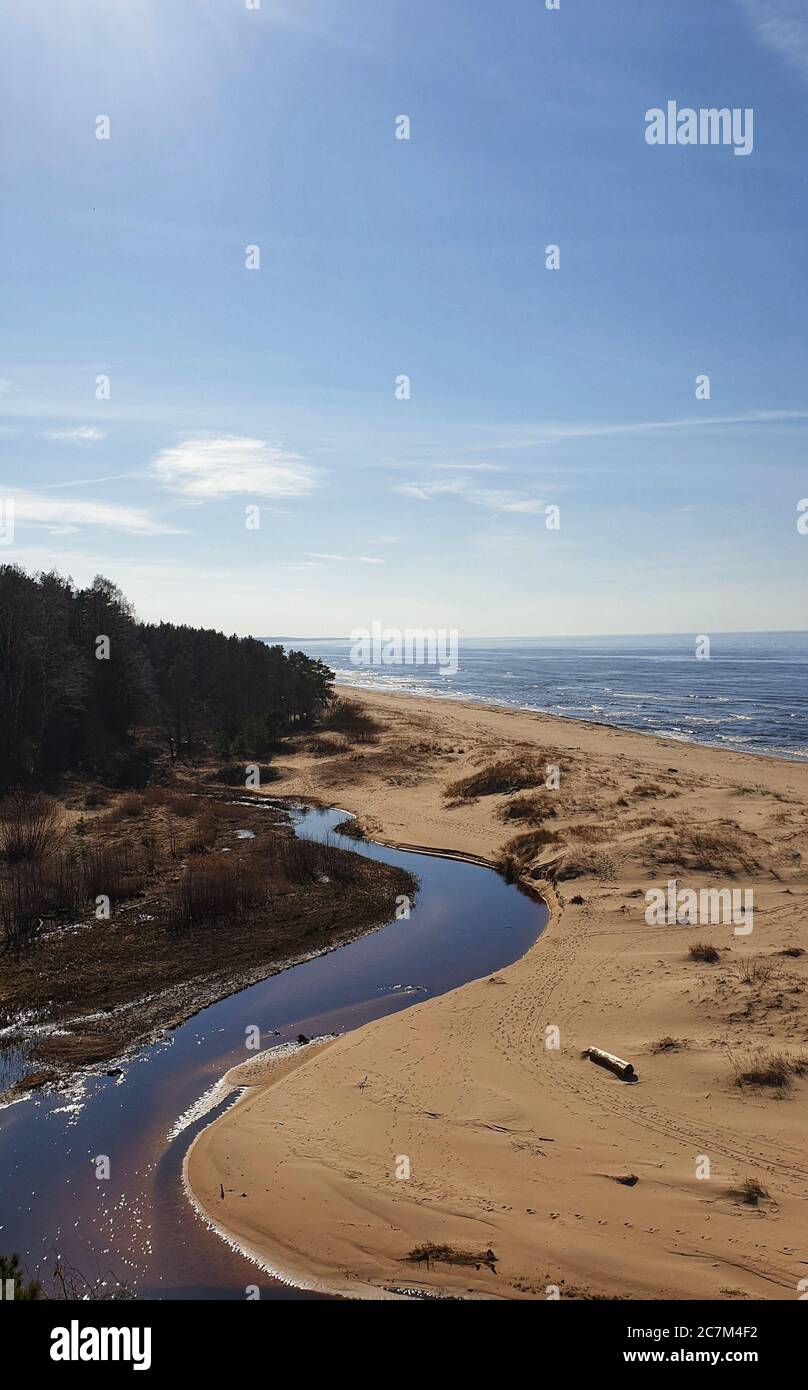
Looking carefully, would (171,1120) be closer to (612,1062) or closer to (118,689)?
(612,1062)

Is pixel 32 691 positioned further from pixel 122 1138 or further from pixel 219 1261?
pixel 219 1261

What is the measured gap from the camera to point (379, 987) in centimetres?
1869

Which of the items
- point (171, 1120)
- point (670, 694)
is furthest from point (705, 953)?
point (670, 694)

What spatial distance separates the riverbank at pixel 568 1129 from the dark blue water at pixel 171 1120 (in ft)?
2.12

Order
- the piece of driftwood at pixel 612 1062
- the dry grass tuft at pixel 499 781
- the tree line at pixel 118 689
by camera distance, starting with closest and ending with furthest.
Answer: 1. the piece of driftwood at pixel 612 1062
2. the dry grass tuft at pixel 499 781
3. the tree line at pixel 118 689

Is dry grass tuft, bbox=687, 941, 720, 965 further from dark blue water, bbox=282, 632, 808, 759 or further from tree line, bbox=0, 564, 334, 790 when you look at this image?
dark blue water, bbox=282, 632, 808, 759

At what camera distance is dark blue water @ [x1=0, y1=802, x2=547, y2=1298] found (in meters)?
9.96

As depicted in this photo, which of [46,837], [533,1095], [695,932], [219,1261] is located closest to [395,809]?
[46,837]

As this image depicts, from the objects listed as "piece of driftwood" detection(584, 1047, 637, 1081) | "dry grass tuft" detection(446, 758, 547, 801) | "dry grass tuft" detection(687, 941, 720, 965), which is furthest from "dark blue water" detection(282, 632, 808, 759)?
"piece of driftwood" detection(584, 1047, 637, 1081)

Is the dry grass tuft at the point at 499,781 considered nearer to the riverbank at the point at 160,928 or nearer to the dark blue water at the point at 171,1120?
the riverbank at the point at 160,928

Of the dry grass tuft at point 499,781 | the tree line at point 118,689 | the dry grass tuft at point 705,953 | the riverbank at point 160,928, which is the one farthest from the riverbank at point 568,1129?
the tree line at point 118,689

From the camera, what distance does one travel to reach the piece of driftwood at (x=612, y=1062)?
45.1ft

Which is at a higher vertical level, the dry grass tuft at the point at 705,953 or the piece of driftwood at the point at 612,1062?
the dry grass tuft at the point at 705,953
